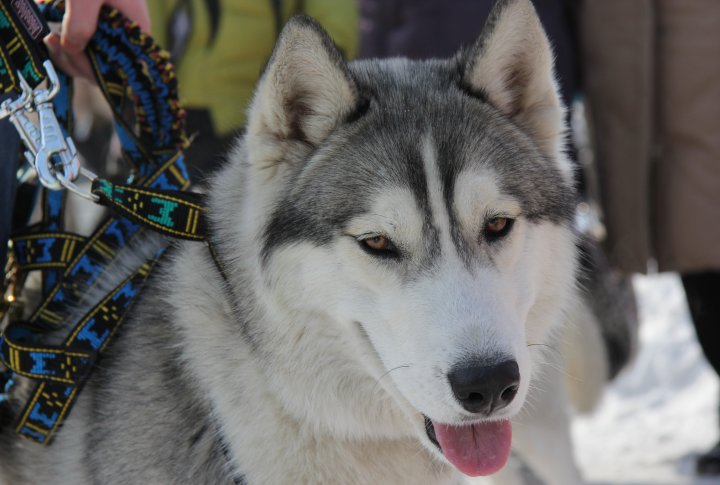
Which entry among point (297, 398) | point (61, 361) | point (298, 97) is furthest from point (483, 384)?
point (61, 361)

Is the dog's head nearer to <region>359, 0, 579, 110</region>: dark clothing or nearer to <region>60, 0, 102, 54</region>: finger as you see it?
<region>60, 0, 102, 54</region>: finger

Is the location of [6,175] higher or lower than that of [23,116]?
lower

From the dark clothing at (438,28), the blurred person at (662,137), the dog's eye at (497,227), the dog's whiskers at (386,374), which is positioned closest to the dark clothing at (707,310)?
the blurred person at (662,137)

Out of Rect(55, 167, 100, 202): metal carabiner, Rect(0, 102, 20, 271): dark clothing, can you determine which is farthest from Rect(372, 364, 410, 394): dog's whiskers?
Rect(0, 102, 20, 271): dark clothing

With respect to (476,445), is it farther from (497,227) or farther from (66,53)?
(66,53)

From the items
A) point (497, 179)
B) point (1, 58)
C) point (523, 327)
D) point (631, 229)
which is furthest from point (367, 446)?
point (631, 229)

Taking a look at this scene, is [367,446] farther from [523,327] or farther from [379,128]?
[379,128]

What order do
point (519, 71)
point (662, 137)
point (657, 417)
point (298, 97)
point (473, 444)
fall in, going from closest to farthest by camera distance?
point (473, 444)
point (298, 97)
point (519, 71)
point (662, 137)
point (657, 417)

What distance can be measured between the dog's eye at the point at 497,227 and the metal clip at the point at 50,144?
3.14 feet

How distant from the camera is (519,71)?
225cm

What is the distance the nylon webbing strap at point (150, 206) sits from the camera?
218 cm

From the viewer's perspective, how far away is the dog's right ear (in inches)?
78.8

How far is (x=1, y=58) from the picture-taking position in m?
2.14

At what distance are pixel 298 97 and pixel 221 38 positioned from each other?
1.69 metres
